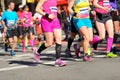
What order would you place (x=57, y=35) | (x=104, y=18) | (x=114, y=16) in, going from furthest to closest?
(x=114, y=16) < (x=104, y=18) < (x=57, y=35)

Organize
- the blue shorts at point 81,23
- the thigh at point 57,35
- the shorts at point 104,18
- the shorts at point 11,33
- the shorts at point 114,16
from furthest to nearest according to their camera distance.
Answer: the shorts at point 11,33, the shorts at point 114,16, the shorts at point 104,18, the blue shorts at point 81,23, the thigh at point 57,35

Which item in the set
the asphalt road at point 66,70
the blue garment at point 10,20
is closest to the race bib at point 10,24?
the blue garment at point 10,20

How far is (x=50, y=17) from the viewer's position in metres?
9.98

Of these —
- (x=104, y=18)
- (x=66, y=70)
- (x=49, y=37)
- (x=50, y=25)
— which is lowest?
(x=66, y=70)

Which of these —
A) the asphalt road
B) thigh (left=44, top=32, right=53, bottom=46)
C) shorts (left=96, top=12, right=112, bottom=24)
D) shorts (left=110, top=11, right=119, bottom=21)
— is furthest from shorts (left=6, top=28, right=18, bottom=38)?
thigh (left=44, top=32, right=53, bottom=46)

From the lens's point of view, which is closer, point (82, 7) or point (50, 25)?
point (50, 25)

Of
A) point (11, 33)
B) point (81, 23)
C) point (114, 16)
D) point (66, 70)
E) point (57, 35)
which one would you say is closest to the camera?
point (66, 70)

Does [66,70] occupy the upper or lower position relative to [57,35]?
lower

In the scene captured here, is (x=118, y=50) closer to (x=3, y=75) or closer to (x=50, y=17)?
Answer: (x=50, y=17)

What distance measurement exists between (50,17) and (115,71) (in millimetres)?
1900

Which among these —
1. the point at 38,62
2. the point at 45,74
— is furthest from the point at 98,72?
the point at 38,62

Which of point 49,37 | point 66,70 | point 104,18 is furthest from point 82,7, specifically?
point 66,70

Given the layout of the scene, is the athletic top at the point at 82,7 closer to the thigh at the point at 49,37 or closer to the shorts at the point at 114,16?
the thigh at the point at 49,37

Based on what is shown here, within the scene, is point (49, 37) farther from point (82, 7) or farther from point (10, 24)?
point (10, 24)
